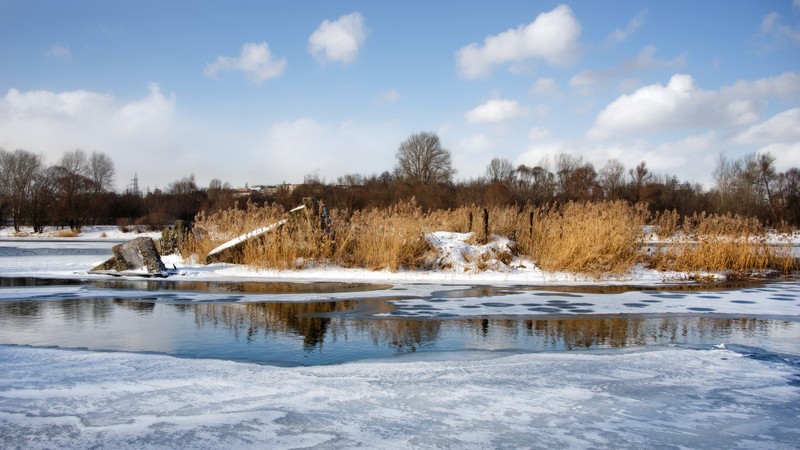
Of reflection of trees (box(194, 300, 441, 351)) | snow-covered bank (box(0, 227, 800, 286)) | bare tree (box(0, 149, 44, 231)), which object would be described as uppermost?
bare tree (box(0, 149, 44, 231))

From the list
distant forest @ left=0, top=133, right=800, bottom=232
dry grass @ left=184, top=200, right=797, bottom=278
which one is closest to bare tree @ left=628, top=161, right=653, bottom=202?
distant forest @ left=0, top=133, right=800, bottom=232

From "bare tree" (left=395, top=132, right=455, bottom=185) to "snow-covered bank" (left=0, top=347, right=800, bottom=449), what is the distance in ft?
190

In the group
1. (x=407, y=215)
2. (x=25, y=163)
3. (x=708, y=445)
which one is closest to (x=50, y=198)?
(x=25, y=163)

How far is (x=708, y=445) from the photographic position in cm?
348

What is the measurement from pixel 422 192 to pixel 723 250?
119 feet

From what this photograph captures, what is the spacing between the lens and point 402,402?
4.20m

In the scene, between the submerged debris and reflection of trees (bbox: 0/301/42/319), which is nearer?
reflection of trees (bbox: 0/301/42/319)

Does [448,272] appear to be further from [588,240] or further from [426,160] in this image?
[426,160]

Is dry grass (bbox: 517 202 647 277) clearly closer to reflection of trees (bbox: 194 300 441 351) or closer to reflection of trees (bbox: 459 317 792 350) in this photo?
reflection of trees (bbox: 459 317 792 350)

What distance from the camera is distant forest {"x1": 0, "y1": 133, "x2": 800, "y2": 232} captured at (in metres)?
46.7

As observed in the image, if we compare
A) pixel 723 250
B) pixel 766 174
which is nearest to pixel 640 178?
pixel 766 174

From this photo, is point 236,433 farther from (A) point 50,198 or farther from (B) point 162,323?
(A) point 50,198

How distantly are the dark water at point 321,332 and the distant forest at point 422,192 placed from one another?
111 ft

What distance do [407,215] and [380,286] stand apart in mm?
3752
